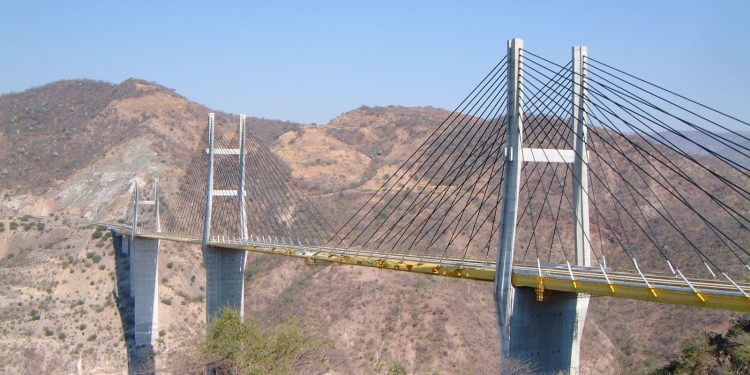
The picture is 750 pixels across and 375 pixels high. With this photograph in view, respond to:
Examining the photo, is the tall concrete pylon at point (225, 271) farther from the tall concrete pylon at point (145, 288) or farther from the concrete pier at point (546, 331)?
the concrete pier at point (546, 331)

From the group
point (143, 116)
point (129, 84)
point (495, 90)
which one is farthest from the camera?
point (129, 84)

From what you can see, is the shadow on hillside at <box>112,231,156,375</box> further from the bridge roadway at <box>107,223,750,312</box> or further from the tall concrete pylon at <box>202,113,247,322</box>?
the bridge roadway at <box>107,223,750,312</box>

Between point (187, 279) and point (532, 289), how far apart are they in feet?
137

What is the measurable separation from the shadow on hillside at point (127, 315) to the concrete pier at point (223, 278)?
899 centimetres

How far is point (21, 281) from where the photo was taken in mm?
58156

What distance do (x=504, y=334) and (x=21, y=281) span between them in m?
45.1

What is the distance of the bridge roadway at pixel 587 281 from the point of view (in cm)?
1691

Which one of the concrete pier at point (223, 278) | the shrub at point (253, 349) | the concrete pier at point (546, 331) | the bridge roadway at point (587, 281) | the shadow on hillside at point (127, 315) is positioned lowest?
the shadow on hillside at point (127, 315)

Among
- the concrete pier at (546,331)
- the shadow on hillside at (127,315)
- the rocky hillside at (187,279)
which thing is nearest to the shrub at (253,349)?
the rocky hillside at (187,279)

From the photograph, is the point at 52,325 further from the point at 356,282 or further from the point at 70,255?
the point at 356,282

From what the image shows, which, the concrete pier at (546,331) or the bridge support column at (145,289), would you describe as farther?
the bridge support column at (145,289)

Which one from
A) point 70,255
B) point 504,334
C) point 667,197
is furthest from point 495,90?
point 70,255

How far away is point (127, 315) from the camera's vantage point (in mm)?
55562

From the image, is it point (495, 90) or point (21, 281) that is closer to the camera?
point (495, 90)
